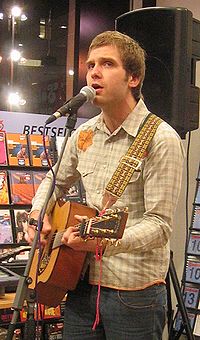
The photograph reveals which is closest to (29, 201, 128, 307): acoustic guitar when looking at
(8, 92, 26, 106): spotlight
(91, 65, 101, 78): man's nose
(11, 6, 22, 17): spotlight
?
(91, 65, 101, 78): man's nose

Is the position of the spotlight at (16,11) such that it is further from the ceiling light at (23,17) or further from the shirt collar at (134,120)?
the shirt collar at (134,120)

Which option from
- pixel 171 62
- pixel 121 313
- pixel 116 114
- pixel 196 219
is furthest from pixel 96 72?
pixel 196 219

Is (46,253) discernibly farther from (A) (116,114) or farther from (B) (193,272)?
(B) (193,272)

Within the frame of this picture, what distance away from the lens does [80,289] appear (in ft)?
5.54

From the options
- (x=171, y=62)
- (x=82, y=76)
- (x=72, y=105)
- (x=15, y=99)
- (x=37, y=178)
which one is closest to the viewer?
(x=72, y=105)

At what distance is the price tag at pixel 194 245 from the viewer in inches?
148

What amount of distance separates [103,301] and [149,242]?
0.24 metres

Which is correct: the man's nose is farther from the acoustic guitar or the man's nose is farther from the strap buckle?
the acoustic guitar

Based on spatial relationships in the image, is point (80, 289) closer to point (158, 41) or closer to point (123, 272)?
point (123, 272)

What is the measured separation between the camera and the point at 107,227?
141cm

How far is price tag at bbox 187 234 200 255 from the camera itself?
3.76 metres

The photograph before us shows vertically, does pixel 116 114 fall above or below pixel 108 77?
below

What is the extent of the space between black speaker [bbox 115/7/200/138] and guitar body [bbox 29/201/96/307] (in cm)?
87

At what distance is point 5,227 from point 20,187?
25cm
